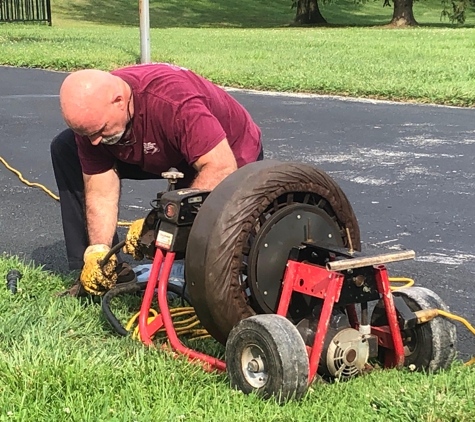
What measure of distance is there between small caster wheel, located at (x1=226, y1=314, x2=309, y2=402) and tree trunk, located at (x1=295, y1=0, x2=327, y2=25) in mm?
39440

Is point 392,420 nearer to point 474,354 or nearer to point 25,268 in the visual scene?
point 474,354

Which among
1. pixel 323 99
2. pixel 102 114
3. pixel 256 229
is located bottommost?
pixel 323 99

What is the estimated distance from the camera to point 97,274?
3580 mm

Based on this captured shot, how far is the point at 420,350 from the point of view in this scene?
3.04m

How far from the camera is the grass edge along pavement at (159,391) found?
2635 mm

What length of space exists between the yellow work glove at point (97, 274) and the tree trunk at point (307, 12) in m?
38.6

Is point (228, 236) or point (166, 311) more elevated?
point (228, 236)

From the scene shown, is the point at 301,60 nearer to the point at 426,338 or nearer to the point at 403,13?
the point at 426,338

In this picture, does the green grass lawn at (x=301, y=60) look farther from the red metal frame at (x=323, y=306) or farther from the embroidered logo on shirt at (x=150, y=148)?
the red metal frame at (x=323, y=306)

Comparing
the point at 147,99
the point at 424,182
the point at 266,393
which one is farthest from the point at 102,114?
the point at 424,182

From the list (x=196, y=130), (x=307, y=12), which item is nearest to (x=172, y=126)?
(x=196, y=130)

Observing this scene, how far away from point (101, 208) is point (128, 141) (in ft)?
1.63

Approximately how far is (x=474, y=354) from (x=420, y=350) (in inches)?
20.2

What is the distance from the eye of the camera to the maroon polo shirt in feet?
10.9
